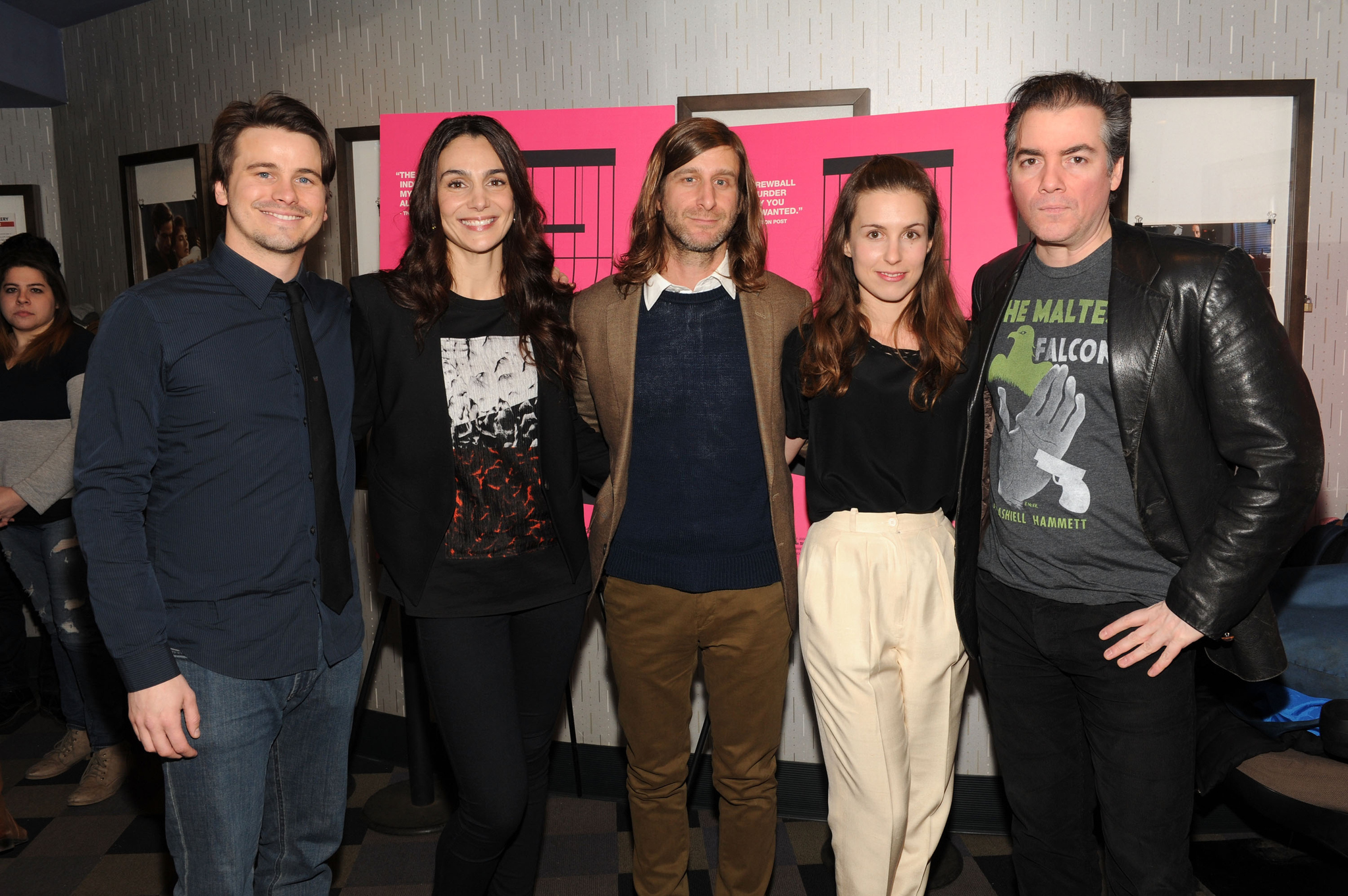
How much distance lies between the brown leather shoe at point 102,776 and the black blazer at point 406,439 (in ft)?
6.78

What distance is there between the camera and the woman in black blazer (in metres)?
1.93

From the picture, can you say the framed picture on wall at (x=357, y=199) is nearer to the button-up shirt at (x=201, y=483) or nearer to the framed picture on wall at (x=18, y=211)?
the button-up shirt at (x=201, y=483)

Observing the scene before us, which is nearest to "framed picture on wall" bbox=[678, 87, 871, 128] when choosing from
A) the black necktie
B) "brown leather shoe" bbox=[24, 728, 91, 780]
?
the black necktie

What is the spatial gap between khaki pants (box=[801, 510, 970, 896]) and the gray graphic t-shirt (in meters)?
0.21

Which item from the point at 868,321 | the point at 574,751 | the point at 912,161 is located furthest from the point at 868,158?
the point at 574,751

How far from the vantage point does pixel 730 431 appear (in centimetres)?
213

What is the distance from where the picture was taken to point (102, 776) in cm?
321

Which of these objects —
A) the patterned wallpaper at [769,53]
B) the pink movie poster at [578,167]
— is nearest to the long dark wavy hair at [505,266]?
the pink movie poster at [578,167]

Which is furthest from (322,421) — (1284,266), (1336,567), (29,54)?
(29,54)

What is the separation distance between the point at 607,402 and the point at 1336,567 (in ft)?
6.68

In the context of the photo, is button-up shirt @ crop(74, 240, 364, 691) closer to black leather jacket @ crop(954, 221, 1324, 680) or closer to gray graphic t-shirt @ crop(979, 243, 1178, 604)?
gray graphic t-shirt @ crop(979, 243, 1178, 604)

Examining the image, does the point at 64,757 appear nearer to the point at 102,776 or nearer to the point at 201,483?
the point at 102,776

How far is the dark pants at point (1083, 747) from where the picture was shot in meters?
1.78

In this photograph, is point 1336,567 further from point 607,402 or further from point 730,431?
point 607,402
